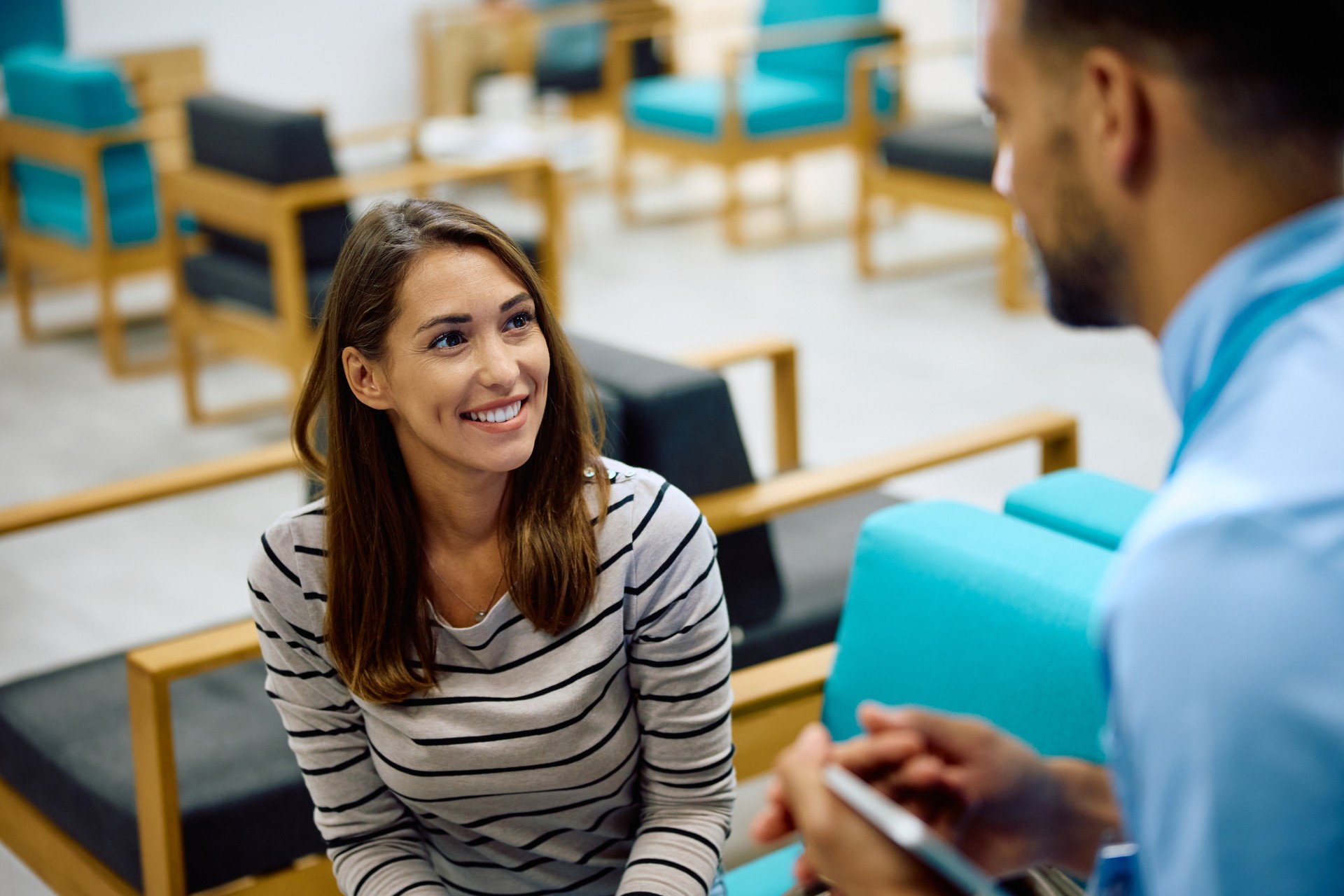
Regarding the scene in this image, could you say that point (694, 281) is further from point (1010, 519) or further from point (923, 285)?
point (1010, 519)

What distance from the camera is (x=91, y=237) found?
4.74m

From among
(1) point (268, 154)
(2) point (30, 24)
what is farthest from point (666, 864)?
(2) point (30, 24)

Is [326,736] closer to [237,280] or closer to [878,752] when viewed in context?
[878,752]

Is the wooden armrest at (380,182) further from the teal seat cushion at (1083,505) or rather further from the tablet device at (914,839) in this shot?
the tablet device at (914,839)

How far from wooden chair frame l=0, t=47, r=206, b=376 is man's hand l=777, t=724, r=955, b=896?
390 cm

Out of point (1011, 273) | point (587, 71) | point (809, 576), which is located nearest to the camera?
point (809, 576)

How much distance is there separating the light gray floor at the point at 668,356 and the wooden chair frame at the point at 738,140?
0.18 m

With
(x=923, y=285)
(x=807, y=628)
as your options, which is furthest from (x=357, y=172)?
(x=807, y=628)

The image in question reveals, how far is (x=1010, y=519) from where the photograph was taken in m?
1.77

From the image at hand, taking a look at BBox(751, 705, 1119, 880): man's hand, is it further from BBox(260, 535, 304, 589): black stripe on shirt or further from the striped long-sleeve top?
BBox(260, 535, 304, 589): black stripe on shirt

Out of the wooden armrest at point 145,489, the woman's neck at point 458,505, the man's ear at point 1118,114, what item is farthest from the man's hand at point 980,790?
the wooden armrest at point 145,489

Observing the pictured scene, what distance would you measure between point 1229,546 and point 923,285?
4.97m

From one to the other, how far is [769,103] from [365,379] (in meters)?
4.68

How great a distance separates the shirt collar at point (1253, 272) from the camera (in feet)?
2.09
